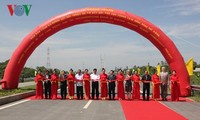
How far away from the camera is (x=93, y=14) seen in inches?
867

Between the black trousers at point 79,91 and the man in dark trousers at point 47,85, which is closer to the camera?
the black trousers at point 79,91

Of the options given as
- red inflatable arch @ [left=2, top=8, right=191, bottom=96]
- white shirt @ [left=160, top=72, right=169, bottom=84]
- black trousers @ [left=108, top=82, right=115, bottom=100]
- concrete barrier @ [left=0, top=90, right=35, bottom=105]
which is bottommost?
concrete barrier @ [left=0, top=90, right=35, bottom=105]

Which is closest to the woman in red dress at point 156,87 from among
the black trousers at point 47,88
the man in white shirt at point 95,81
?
the man in white shirt at point 95,81

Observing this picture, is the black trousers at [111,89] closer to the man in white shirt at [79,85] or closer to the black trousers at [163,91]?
the man in white shirt at [79,85]

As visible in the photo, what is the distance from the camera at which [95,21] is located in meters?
22.6

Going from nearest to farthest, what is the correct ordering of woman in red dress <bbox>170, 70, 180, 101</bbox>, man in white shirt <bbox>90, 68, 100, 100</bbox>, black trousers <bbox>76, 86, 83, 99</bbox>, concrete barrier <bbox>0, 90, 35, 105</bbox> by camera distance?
concrete barrier <bbox>0, 90, 35, 105</bbox> → woman in red dress <bbox>170, 70, 180, 101</bbox> → man in white shirt <bbox>90, 68, 100, 100</bbox> → black trousers <bbox>76, 86, 83, 99</bbox>

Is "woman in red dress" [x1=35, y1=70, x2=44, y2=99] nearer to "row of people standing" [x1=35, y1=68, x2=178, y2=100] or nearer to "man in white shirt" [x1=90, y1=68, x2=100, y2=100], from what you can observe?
"row of people standing" [x1=35, y1=68, x2=178, y2=100]

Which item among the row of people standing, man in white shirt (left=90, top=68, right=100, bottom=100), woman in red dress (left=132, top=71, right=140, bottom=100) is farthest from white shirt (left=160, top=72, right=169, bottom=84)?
man in white shirt (left=90, top=68, right=100, bottom=100)

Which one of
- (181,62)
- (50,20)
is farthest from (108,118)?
(50,20)

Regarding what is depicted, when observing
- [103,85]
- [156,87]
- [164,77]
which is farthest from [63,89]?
[164,77]

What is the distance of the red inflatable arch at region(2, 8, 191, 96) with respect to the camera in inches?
827

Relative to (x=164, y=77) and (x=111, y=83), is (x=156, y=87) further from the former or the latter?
(x=111, y=83)

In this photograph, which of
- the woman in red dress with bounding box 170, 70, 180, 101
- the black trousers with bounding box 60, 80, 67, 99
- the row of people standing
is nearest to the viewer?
the woman in red dress with bounding box 170, 70, 180, 101

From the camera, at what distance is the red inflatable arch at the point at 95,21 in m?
21.0
